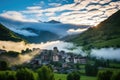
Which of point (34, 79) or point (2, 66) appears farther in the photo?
point (2, 66)

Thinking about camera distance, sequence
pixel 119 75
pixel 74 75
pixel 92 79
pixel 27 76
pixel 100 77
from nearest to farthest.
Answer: pixel 119 75 → pixel 100 77 → pixel 27 76 → pixel 74 75 → pixel 92 79

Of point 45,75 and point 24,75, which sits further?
point 45,75

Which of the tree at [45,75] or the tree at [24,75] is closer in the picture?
the tree at [24,75]

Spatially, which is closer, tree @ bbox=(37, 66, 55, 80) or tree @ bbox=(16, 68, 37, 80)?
tree @ bbox=(16, 68, 37, 80)

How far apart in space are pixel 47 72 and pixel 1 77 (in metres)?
25.0

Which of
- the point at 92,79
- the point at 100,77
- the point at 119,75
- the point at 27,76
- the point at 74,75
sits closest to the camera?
the point at 119,75

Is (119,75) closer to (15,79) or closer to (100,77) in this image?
(100,77)

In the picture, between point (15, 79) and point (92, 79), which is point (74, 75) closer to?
point (92, 79)

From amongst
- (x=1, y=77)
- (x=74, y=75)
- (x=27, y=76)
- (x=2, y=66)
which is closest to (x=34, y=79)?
(x=27, y=76)

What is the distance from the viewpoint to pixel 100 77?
14712 cm

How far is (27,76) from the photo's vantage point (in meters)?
158

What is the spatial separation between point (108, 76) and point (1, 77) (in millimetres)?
52593

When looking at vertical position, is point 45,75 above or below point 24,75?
below

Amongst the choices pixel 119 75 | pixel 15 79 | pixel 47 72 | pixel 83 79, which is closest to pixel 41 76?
pixel 47 72
